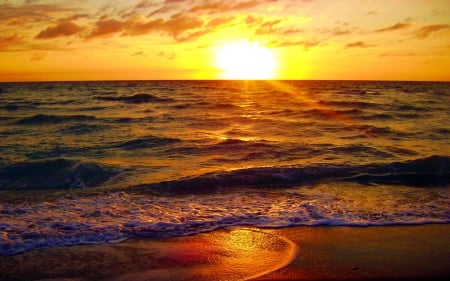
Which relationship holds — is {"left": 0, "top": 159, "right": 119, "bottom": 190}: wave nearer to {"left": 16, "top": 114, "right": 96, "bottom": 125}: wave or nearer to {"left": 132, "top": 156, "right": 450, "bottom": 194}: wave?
{"left": 132, "top": 156, "right": 450, "bottom": 194}: wave

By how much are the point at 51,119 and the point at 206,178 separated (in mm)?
16373

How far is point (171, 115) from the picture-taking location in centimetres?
2788

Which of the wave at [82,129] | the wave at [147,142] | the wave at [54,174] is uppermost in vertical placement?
the wave at [82,129]

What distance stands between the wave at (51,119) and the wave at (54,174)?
454 inches

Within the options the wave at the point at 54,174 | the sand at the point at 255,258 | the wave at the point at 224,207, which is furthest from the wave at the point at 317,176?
the sand at the point at 255,258

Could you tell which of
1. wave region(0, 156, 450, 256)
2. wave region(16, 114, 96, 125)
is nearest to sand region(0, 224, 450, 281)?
wave region(0, 156, 450, 256)

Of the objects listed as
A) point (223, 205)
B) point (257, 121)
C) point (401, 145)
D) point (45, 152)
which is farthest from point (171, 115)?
point (223, 205)

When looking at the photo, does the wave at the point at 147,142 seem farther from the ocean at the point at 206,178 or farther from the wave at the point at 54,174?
the wave at the point at 54,174

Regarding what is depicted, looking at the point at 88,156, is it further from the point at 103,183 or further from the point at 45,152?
the point at 103,183

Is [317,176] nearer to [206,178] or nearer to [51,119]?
[206,178]

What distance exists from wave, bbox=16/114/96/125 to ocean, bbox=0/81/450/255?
1.02m

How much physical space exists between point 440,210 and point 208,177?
5457 millimetres

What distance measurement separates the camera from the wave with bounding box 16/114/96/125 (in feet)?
77.4

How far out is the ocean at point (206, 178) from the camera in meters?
7.75
